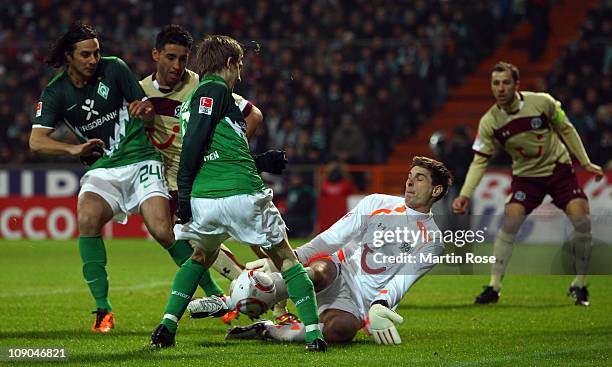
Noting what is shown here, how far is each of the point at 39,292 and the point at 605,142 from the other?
34.2ft

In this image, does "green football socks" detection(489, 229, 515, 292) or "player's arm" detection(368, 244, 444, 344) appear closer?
"player's arm" detection(368, 244, 444, 344)

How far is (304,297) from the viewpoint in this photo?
21.2ft

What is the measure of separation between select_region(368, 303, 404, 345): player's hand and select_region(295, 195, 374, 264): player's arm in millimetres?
498

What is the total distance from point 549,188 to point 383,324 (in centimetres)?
398

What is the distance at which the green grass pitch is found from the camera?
6348 millimetres

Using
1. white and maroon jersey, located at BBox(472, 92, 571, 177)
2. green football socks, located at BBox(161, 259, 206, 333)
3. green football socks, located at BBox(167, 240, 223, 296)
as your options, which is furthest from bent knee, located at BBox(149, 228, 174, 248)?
white and maroon jersey, located at BBox(472, 92, 571, 177)

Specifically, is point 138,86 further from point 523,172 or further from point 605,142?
point 605,142

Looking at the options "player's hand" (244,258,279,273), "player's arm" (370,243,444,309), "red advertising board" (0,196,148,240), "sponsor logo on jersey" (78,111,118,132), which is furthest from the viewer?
"red advertising board" (0,196,148,240)

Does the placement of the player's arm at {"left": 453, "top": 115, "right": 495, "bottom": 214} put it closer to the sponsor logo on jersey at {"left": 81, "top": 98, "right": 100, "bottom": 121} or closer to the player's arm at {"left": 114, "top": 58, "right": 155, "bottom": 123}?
the player's arm at {"left": 114, "top": 58, "right": 155, "bottom": 123}

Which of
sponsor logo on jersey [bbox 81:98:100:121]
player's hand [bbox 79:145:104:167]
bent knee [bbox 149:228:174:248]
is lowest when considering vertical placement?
bent knee [bbox 149:228:174:248]

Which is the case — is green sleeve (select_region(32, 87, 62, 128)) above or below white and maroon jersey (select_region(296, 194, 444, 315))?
above

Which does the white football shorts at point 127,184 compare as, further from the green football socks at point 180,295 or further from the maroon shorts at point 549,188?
the maroon shorts at point 549,188

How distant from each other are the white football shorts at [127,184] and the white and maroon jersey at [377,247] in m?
1.47

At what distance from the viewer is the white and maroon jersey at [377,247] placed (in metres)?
7.06
